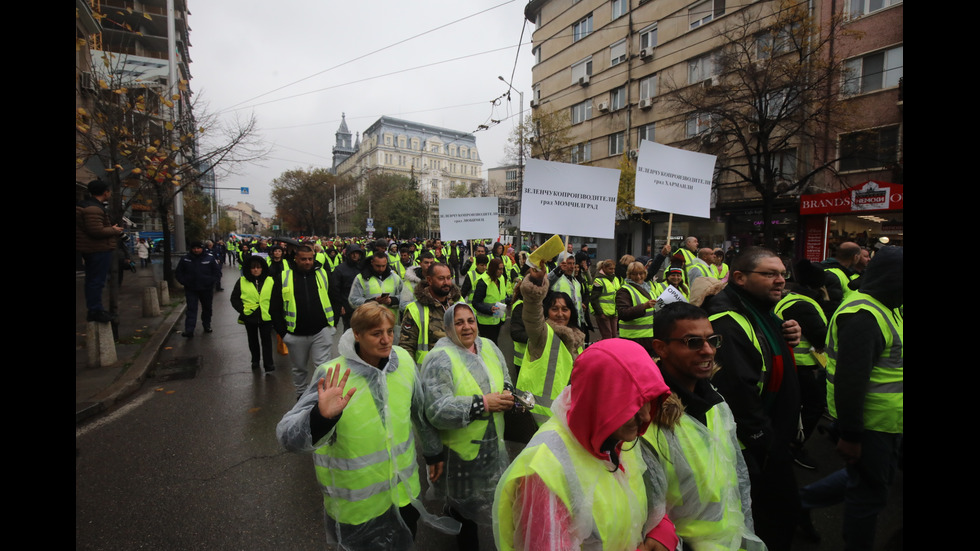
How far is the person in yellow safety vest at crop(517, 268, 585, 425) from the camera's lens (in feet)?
10.2

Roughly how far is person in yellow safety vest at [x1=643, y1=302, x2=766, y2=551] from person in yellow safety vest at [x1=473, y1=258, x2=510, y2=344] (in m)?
3.51

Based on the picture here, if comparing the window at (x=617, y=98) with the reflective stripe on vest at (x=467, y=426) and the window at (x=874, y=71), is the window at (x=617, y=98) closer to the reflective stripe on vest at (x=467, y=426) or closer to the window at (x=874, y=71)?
the window at (x=874, y=71)

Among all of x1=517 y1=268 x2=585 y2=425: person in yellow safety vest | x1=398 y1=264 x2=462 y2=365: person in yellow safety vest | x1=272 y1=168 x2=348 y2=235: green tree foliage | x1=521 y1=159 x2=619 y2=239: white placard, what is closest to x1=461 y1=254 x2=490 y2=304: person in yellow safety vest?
x1=521 y1=159 x2=619 y2=239: white placard

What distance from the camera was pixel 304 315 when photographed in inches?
196

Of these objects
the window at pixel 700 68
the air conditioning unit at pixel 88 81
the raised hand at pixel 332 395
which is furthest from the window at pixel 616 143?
the raised hand at pixel 332 395

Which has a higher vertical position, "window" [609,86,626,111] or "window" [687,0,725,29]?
"window" [687,0,725,29]

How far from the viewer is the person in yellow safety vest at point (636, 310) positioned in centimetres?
518

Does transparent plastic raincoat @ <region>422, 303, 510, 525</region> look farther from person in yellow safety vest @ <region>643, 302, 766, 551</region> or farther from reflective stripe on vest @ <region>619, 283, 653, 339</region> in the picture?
reflective stripe on vest @ <region>619, 283, 653, 339</region>

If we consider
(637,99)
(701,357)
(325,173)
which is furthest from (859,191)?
(325,173)

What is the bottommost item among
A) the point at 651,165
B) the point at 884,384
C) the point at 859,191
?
the point at 884,384

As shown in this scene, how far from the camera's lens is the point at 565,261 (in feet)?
21.0

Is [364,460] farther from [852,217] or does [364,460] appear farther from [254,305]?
[852,217]
